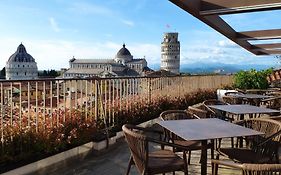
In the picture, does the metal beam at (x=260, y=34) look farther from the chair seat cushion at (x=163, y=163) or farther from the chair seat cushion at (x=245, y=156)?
the chair seat cushion at (x=163, y=163)

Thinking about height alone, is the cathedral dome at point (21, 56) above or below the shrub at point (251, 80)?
above

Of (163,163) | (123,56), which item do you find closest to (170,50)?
(123,56)

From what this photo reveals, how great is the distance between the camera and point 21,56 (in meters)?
120

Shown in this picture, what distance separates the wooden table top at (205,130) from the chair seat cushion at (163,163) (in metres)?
0.29

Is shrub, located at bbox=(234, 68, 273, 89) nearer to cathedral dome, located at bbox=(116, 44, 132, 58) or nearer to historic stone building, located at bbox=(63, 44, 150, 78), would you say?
historic stone building, located at bbox=(63, 44, 150, 78)

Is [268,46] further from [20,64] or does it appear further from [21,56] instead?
[21,56]

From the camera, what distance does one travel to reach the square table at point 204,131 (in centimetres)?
285

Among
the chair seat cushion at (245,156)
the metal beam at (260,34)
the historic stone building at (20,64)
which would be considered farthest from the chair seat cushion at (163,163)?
the historic stone building at (20,64)

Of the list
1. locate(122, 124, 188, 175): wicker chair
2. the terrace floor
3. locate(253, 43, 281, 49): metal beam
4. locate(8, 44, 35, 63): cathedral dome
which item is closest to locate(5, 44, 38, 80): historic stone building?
locate(8, 44, 35, 63): cathedral dome

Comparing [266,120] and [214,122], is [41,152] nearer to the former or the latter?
[214,122]

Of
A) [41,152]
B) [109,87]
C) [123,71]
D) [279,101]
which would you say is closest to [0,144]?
[41,152]

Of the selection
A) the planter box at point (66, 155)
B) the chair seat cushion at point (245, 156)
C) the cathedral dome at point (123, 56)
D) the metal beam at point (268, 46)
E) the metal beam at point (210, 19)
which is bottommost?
the planter box at point (66, 155)

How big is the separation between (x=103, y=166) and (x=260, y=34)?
6.60m

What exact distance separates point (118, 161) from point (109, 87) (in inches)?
61.7
